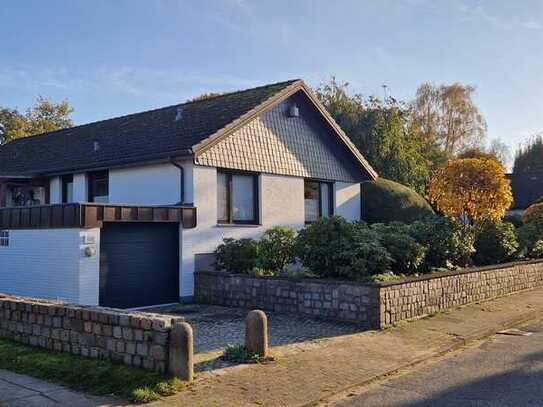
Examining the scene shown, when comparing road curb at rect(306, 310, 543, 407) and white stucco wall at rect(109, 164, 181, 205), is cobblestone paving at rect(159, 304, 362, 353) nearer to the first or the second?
road curb at rect(306, 310, 543, 407)

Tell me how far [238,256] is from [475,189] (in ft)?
21.5

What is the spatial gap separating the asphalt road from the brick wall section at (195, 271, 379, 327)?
87.8 inches

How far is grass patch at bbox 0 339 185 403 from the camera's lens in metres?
6.86

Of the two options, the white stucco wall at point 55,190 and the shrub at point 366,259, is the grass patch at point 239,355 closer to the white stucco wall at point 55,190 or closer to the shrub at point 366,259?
the shrub at point 366,259

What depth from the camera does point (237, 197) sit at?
16.8 meters

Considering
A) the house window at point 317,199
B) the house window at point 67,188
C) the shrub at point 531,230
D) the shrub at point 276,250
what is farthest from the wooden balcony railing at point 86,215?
the shrub at point 531,230

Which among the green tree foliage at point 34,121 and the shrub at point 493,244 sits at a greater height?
the green tree foliage at point 34,121

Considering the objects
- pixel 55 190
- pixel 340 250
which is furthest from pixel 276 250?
pixel 55 190

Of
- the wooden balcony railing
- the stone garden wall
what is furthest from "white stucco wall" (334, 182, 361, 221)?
the wooden balcony railing

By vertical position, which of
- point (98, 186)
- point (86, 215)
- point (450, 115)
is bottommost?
point (86, 215)

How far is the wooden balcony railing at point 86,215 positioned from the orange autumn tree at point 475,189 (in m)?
6.89

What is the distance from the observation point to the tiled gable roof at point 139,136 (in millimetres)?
16219

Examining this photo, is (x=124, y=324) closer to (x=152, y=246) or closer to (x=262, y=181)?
(x=152, y=246)

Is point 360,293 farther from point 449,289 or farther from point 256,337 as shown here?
point 256,337
